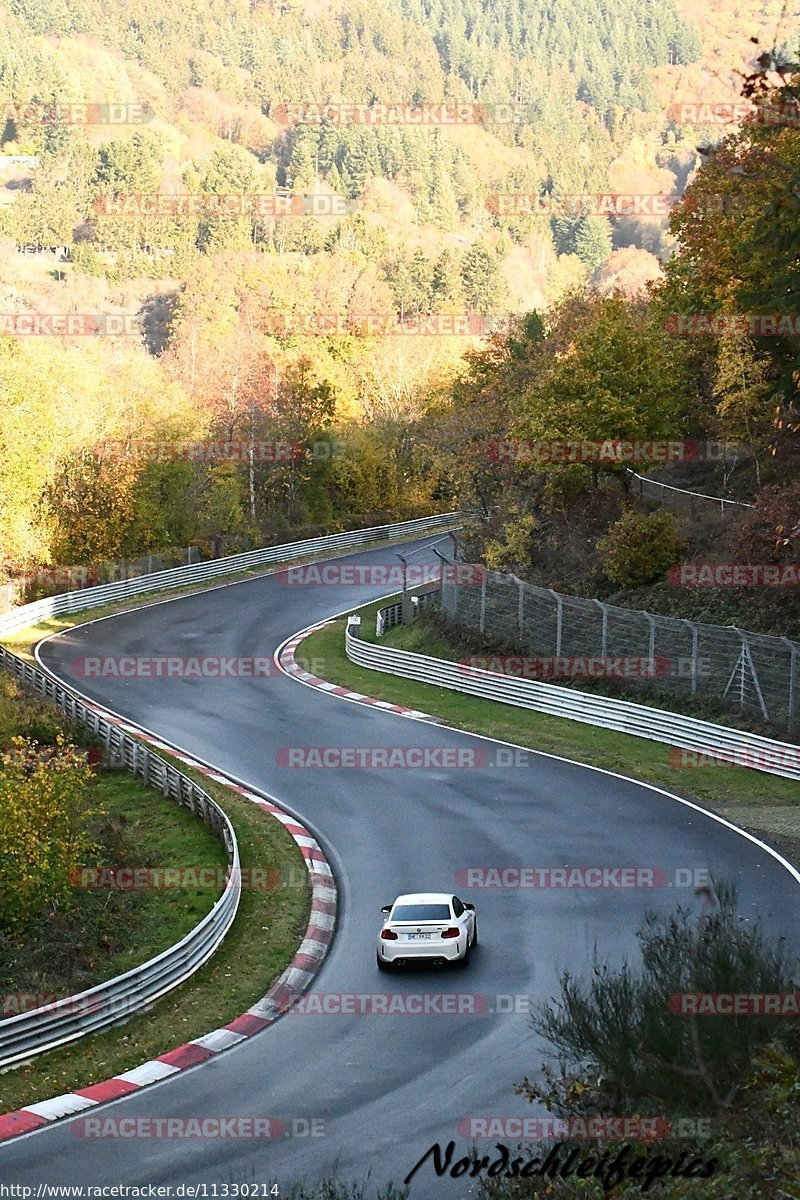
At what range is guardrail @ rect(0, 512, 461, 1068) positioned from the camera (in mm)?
18609

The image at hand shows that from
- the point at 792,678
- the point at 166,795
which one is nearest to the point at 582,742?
the point at 792,678

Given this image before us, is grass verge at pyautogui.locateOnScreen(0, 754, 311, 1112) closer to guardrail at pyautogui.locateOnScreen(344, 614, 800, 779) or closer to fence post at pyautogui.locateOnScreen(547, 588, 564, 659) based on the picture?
guardrail at pyautogui.locateOnScreen(344, 614, 800, 779)

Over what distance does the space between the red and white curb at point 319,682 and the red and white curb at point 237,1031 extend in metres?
11.7

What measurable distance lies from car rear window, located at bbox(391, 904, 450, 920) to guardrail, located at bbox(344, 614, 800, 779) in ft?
46.5

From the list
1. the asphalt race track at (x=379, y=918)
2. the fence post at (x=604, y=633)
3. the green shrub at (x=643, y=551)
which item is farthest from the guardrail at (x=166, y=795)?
the green shrub at (x=643, y=551)

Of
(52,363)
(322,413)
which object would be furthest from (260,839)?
(322,413)

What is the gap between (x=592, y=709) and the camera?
38.1 meters

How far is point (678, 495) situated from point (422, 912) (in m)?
30.4

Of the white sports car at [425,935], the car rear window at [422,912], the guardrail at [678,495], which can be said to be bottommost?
the white sports car at [425,935]

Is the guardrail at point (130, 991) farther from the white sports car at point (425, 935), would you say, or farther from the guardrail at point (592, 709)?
the guardrail at point (592, 709)

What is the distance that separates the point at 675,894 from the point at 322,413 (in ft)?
205

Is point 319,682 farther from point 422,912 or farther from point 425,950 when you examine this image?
point 425,950

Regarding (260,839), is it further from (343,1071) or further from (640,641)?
(640,641)

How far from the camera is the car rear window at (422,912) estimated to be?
69.2 feet
